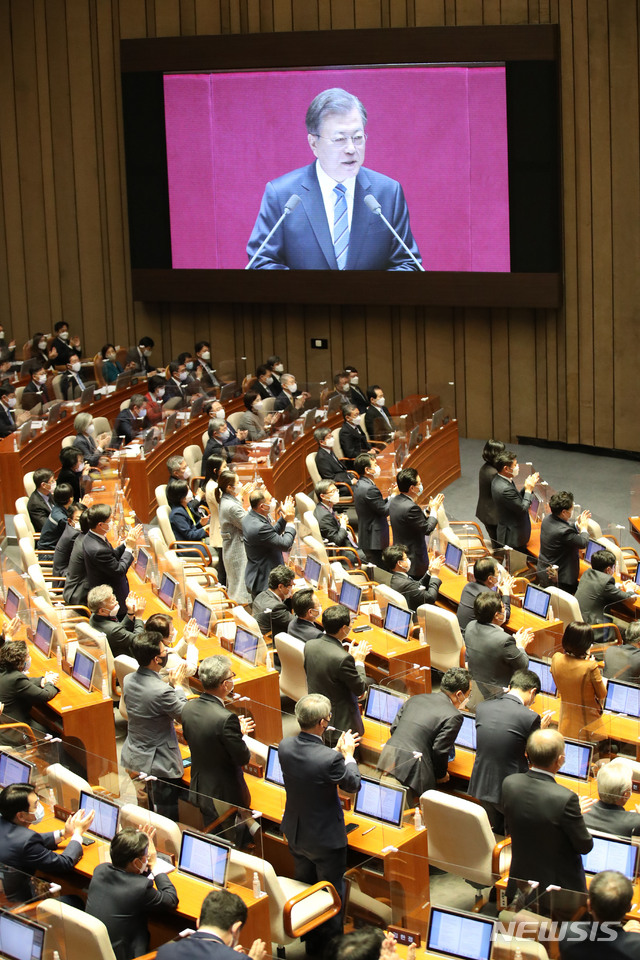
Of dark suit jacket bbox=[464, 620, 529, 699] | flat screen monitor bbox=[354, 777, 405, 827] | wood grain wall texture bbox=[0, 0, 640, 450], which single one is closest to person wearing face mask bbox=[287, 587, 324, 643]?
dark suit jacket bbox=[464, 620, 529, 699]

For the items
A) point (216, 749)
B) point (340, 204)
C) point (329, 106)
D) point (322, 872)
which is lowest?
point (322, 872)

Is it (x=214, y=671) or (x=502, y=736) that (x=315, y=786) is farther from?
(x=502, y=736)

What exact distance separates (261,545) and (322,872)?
3797 mm

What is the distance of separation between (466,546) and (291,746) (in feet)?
14.6

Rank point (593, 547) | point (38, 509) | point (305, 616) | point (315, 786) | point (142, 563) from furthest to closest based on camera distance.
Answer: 1. point (38, 509)
2. point (593, 547)
3. point (142, 563)
4. point (305, 616)
5. point (315, 786)

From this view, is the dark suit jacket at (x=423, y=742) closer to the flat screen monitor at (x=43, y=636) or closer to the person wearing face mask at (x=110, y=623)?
the person wearing face mask at (x=110, y=623)

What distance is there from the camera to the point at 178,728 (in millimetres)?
6906

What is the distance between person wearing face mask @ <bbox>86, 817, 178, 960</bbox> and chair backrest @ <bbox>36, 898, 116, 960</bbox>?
0.69 ft

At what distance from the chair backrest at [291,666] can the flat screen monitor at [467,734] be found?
46.0 inches

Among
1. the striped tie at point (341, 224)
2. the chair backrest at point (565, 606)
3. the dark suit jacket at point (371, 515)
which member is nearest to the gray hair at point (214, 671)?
the chair backrest at point (565, 606)

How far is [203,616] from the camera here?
26.9 ft

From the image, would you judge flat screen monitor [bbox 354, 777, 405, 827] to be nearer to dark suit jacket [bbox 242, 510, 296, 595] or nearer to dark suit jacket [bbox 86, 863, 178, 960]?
dark suit jacket [bbox 86, 863, 178, 960]

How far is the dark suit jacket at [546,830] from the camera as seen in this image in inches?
204

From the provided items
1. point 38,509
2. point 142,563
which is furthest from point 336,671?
point 38,509
